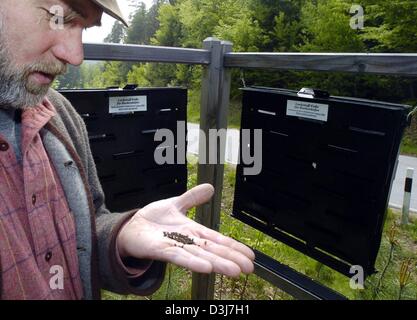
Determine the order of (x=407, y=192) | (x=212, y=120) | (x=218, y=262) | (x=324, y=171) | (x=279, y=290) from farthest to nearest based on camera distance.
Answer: (x=407, y=192)
(x=279, y=290)
(x=212, y=120)
(x=324, y=171)
(x=218, y=262)

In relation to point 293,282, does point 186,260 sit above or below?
above

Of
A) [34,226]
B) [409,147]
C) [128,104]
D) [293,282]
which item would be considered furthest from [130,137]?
[409,147]

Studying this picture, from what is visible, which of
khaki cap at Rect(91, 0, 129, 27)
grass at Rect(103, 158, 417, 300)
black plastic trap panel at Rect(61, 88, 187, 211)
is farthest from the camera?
grass at Rect(103, 158, 417, 300)

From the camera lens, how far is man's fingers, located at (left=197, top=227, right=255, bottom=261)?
4.29 feet

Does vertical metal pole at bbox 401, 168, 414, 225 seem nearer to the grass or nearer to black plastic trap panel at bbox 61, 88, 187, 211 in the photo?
the grass

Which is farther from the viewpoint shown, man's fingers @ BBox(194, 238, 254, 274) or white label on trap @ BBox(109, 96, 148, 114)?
white label on trap @ BBox(109, 96, 148, 114)

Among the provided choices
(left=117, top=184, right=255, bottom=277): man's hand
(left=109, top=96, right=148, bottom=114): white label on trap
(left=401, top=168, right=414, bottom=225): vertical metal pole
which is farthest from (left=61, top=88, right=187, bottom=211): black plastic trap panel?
(left=401, top=168, right=414, bottom=225): vertical metal pole

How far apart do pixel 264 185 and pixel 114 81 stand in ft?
140

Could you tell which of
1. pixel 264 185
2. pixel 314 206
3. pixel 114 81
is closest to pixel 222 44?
pixel 264 185

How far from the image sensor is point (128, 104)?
2.17m

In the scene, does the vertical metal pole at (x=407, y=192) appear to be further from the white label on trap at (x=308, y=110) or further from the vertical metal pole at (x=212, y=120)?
the white label on trap at (x=308, y=110)

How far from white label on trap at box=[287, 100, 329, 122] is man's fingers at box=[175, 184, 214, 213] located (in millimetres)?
712

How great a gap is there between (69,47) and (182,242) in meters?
0.75

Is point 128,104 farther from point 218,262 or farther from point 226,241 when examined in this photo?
point 218,262
